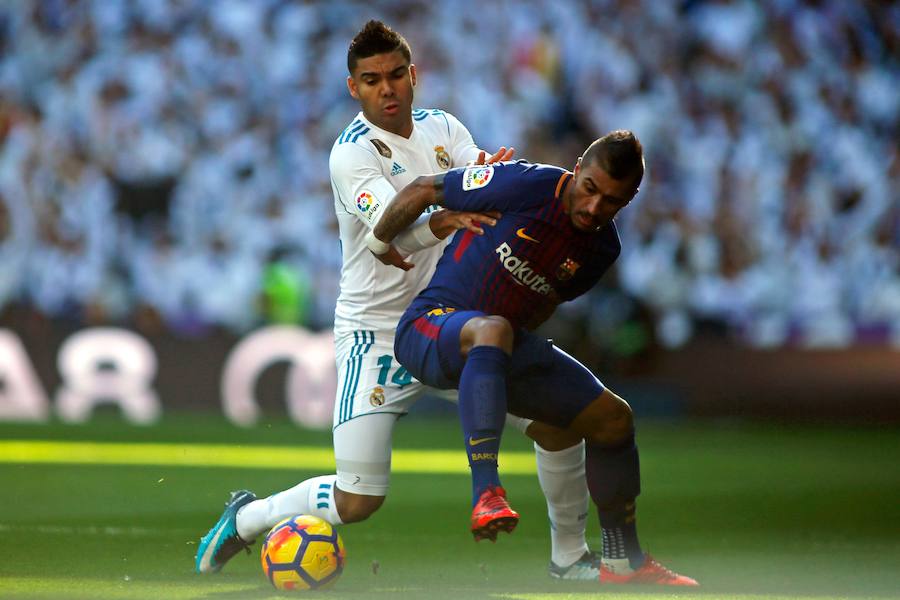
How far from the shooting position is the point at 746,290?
13.4m

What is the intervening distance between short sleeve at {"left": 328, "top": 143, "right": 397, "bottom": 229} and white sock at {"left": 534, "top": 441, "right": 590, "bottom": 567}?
120 cm

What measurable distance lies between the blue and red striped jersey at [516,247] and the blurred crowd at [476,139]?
7702mm

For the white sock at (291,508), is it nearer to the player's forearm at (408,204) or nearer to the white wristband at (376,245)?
the white wristband at (376,245)

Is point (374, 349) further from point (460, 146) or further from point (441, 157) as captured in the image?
point (460, 146)

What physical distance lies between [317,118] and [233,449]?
5.19 m

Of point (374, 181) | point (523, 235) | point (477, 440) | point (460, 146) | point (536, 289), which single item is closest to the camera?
point (477, 440)

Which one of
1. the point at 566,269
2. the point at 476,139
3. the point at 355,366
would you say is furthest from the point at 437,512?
the point at 476,139

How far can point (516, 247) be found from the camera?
5242 millimetres

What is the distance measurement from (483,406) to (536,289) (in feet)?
2.38

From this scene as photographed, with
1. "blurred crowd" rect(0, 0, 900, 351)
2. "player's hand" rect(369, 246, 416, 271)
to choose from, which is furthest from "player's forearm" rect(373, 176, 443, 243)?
"blurred crowd" rect(0, 0, 900, 351)

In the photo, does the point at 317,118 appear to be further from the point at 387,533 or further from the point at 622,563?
the point at 622,563

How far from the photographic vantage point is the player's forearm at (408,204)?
5332 millimetres

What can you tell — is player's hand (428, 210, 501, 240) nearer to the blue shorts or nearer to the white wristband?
the white wristband

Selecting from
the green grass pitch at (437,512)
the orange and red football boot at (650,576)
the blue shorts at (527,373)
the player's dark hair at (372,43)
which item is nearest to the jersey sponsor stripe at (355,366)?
the blue shorts at (527,373)
